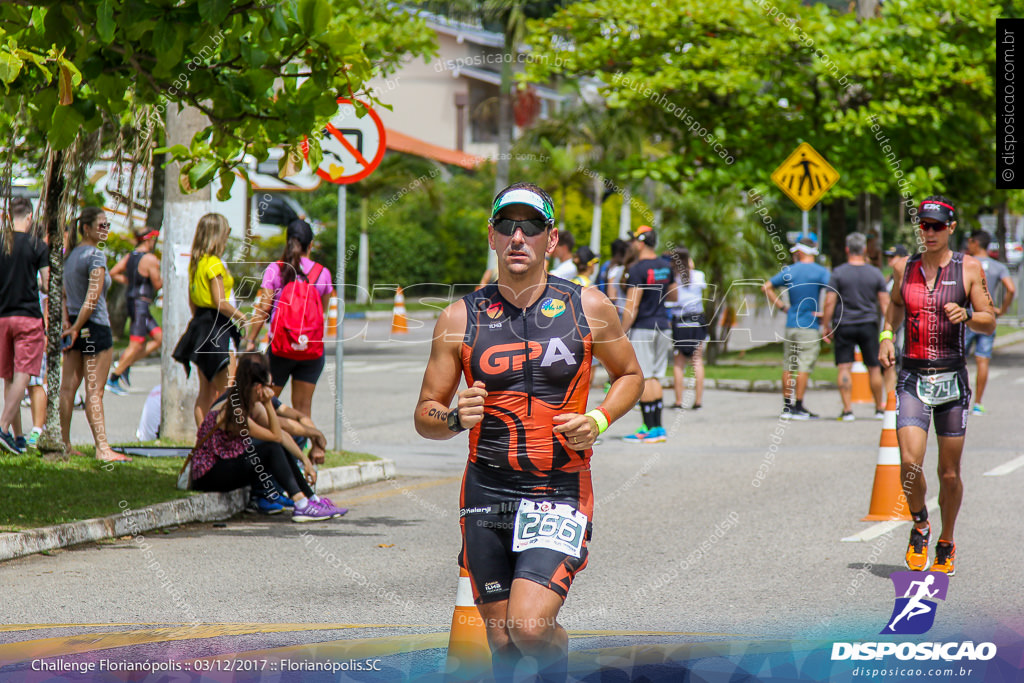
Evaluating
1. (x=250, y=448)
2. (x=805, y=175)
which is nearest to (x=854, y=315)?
(x=805, y=175)

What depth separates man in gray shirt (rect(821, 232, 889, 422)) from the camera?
14.1 m

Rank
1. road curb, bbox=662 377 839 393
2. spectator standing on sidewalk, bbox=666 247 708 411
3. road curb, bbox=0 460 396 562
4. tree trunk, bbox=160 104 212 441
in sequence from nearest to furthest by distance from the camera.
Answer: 1. road curb, bbox=0 460 396 562
2. tree trunk, bbox=160 104 212 441
3. spectator standing on sidewalk, bbox=666 247 708 411
4. road curb, bbox=662 377 839 393

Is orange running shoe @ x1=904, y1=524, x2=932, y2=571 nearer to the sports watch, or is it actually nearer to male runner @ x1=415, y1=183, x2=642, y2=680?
male runner @ x1=415, y1=183, x2=642, y2=680

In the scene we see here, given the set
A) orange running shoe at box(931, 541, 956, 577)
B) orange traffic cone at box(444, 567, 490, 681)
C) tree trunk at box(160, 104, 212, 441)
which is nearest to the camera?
orange traffic cone at box(444, 567, 490, 681)

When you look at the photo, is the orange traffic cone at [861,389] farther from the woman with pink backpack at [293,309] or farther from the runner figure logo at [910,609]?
the runner figure logo at [910,609]

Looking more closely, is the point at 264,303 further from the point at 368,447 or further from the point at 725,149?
the point at 725,149

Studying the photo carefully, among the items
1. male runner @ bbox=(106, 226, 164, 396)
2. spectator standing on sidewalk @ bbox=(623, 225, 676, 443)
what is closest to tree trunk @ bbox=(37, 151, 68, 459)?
male runner @ bbox=(106, 226, 164, 396)

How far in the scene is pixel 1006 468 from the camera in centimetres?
1049

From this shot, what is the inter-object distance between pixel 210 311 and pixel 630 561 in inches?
174

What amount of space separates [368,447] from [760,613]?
675 centimetres

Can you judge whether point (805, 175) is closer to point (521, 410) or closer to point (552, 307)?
point (552, 307)

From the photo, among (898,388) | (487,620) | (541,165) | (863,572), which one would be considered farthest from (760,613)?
(541,165)

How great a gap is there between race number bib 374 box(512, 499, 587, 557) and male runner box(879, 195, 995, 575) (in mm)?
3404

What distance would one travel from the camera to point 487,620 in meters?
3.96
